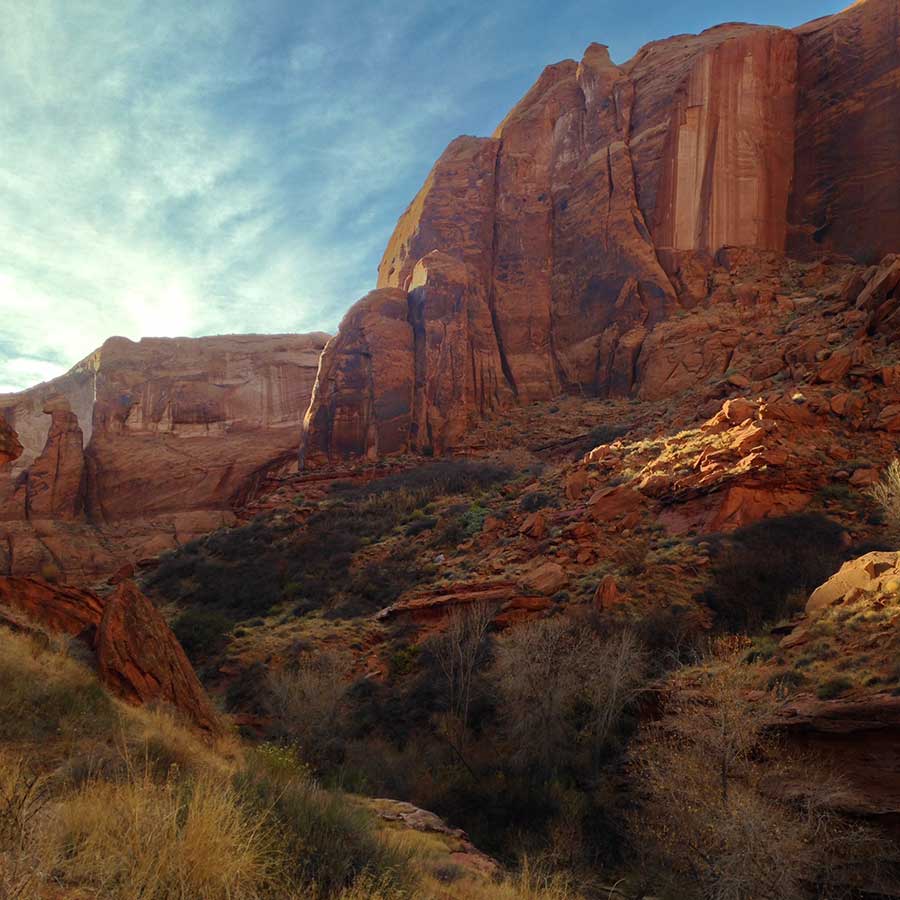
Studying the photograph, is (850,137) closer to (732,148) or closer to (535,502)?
(732,148)

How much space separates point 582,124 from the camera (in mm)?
44719

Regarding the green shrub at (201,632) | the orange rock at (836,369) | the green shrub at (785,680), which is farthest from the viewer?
the orange rock at (836,369)

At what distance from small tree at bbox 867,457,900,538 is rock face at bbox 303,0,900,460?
14805 millimetres

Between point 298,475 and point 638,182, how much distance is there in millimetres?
27936

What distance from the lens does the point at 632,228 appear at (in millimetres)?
38656

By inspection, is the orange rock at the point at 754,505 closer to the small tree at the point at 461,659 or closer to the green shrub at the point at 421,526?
the small tree at the point at 461,659

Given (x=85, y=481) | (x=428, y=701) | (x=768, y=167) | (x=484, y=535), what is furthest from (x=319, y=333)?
(x=428, y=701)

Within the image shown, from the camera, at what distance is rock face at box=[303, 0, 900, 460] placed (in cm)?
3594

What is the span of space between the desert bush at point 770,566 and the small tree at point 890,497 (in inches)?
46.9

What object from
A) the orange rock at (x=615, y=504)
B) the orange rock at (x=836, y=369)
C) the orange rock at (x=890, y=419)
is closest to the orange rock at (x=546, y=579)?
the orange rock at (x=615, y=504)

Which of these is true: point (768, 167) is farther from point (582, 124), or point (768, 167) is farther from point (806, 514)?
point (806, 514)

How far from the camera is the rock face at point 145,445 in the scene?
42250mm

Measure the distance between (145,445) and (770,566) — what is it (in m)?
48.2

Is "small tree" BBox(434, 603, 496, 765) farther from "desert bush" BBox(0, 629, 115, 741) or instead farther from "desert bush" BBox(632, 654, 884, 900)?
"desert bush" BBox(0, 629, 115, 741)
